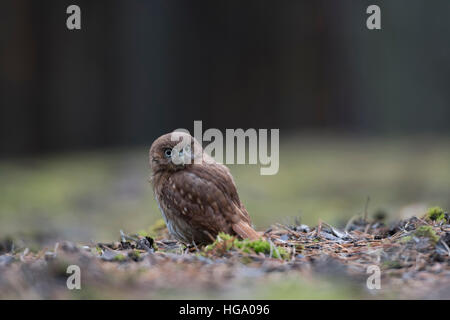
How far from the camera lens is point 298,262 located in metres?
3.69

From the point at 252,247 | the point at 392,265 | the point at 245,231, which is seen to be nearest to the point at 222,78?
the point at 245,231

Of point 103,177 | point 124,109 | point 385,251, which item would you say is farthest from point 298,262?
point 124,109

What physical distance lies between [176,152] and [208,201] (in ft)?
1.52

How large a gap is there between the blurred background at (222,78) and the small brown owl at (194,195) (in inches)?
316

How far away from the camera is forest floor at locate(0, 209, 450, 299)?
306 cm

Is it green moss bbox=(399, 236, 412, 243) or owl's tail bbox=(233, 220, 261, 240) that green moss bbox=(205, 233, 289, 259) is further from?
green moss bbox=(399, 236, 412, 243)

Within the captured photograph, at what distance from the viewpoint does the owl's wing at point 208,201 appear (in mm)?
4504

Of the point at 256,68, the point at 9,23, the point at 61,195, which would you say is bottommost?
the point at 61,195

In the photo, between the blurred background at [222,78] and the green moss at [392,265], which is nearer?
the green moss at [392,265]

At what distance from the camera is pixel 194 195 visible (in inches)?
179

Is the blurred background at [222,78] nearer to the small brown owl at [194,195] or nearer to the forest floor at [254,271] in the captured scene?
the small brown owl at [194,195]

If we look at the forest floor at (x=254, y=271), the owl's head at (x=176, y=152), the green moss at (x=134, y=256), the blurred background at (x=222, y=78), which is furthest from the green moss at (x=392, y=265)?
the blurred background at (x=222, y=78)
